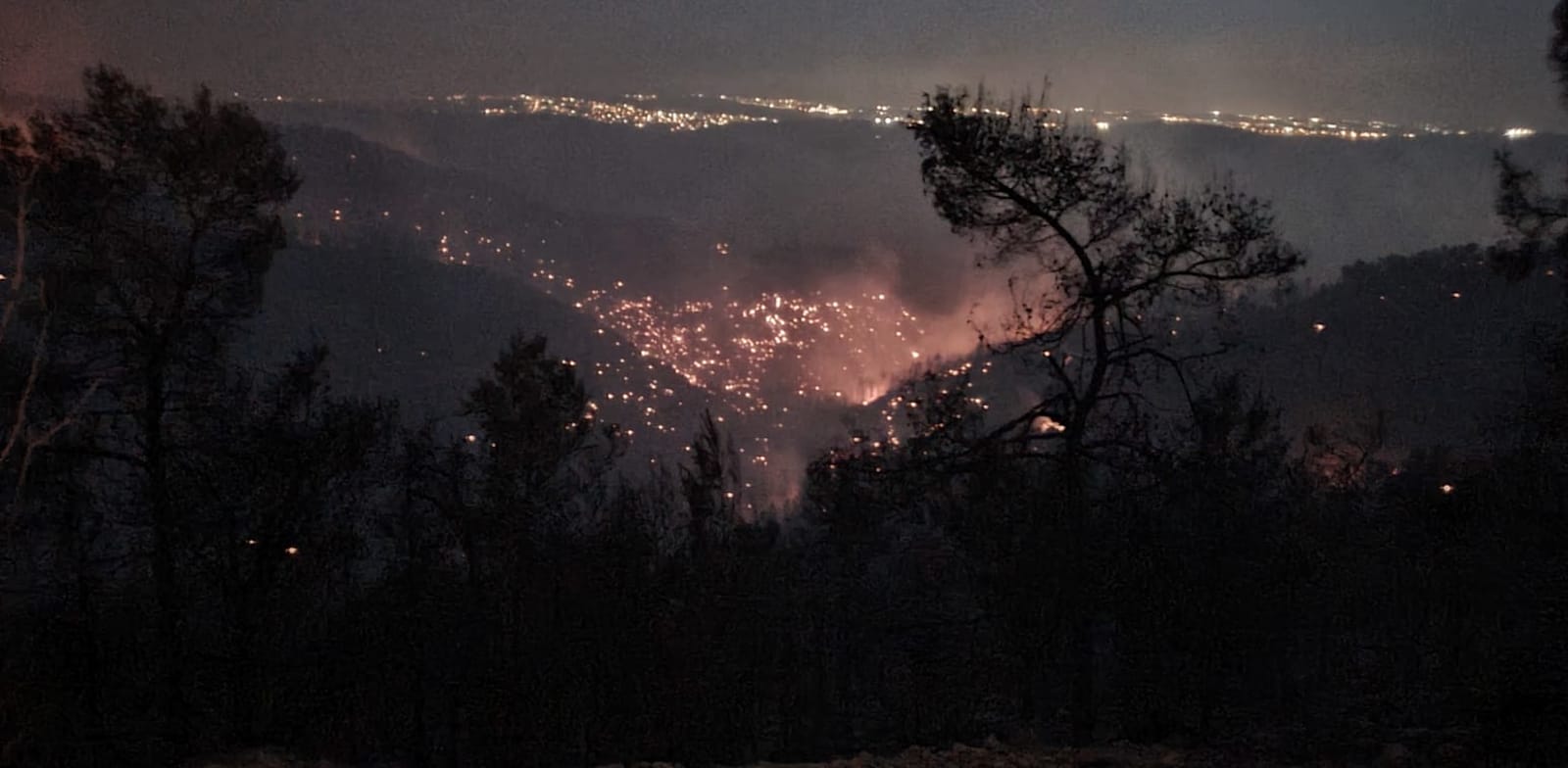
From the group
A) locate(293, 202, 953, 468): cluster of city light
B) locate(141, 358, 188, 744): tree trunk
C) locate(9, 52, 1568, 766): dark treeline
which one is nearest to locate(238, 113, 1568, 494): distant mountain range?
locate(293, 202, 953, 468): cluster of city light

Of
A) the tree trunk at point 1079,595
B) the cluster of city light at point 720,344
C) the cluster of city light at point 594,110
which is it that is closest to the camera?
the tree trunk at point 1079,595

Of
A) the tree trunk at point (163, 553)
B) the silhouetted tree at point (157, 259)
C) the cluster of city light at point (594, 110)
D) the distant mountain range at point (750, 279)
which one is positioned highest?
the cluster of city light at point (594, 110)

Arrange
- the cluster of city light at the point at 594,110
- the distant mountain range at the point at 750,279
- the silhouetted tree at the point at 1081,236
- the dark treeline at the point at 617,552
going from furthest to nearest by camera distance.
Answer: the cluster of city light at the point at 594,110
the distant mountain range at the point at 750,279
the dark treeline at the point at 617,552
the silhouetted tree at the point at 1081,236

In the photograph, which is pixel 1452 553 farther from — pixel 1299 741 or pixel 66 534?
pixel 66 534

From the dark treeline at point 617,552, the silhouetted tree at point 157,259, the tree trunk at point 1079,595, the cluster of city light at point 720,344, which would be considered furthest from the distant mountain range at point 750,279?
the silhouetted tree at point 157,259

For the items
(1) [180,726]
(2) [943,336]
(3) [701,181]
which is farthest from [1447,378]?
(3) [701,181]

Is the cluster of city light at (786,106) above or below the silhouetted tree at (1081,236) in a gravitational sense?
above

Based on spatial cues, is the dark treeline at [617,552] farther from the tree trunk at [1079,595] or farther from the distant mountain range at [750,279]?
the distant mountain range at [750,279]
